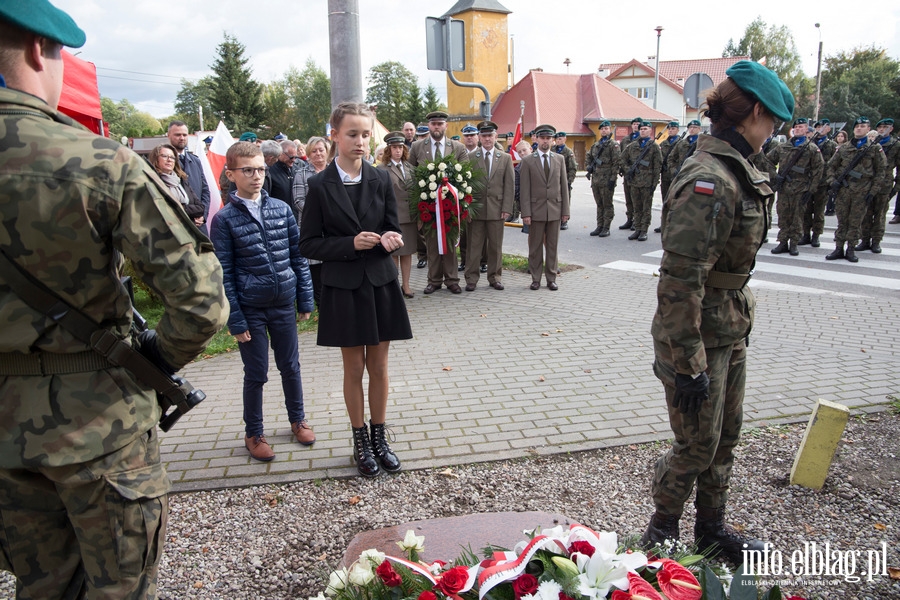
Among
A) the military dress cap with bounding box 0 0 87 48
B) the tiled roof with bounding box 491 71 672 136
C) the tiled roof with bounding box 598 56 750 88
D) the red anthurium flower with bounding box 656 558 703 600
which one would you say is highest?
the tiled roof with bounding box 598 56 750 88

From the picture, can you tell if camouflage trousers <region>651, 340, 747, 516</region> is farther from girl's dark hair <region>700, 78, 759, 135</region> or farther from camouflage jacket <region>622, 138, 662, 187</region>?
camouflage jacket <region>622, 138, 662, 187</region>

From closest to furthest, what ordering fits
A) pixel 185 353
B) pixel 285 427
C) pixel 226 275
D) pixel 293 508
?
pixel 185 353, pixel 293 508, pixel 226 275, pixel 285 427

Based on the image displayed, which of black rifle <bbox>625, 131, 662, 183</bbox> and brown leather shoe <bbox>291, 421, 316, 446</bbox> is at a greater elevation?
black rifle <bbox>625, 131, 662, 183</bbox>

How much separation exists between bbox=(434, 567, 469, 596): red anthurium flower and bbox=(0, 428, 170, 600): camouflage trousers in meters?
0.92

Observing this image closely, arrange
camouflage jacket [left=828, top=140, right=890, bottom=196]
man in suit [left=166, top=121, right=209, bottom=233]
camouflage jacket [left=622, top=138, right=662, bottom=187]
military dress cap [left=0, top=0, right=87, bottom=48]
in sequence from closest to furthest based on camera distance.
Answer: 1. military dress cap [left=0, top=0, right=87, bottom=48]
2. man in suit [left=166, top=121, right=209, bottom=233]
3. camouflage jacket [left=828, top=140, right=890, bottom=196]
4. camouflage jacket [left=622, top=138, right=662, bottom=187]

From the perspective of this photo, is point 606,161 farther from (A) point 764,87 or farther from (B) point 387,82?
(B) point 387,82

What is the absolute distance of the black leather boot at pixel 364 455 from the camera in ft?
13.3

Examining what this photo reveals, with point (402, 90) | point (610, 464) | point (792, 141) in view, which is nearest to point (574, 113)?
point (402, 90)

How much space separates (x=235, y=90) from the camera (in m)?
54.8

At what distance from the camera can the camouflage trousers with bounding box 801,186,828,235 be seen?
1236cm

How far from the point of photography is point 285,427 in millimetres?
4863

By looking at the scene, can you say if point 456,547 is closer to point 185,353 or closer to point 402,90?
point 185,353

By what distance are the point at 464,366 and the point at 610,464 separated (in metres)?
2.27

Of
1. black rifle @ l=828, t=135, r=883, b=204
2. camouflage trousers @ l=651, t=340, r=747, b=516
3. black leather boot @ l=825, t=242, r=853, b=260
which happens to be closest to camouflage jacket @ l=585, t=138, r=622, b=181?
black rifle @ l=828, t=135, r=883, b=204
